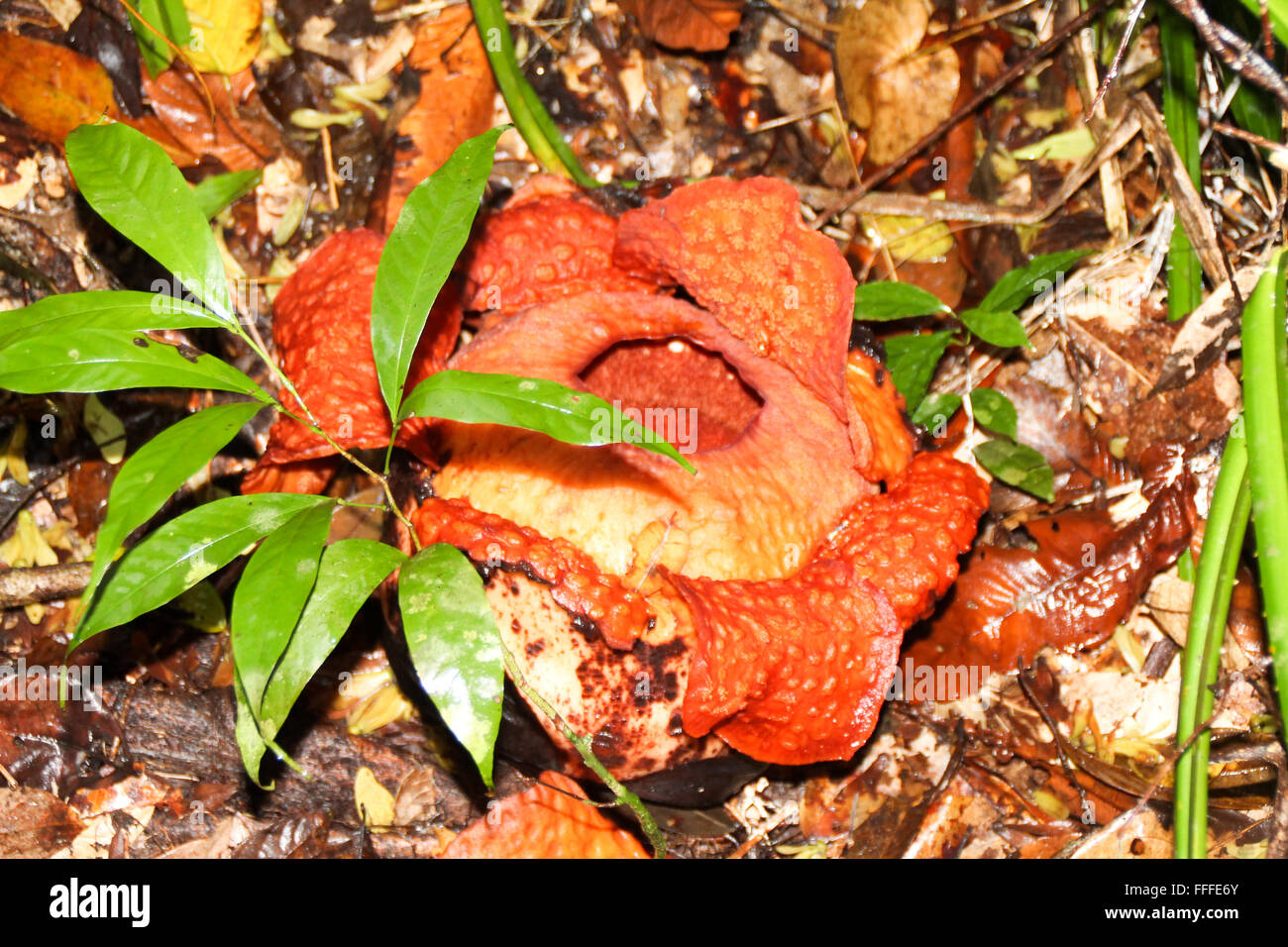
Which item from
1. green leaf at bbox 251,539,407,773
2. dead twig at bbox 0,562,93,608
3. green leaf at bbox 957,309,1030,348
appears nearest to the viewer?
green leaf at bbox 251,539,407,773

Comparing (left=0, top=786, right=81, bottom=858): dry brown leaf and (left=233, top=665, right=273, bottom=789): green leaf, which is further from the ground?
(left=233, top=665, right=273, bottom=789): green leaf

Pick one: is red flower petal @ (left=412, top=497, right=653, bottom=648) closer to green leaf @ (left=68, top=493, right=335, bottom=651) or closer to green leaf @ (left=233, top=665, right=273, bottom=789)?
green leaf @ (left=68, top=493, right=335, bottom=651)

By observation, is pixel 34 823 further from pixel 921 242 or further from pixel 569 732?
pixel 921 242

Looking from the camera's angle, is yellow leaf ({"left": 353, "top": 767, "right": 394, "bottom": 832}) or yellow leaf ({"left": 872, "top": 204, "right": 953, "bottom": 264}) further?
yellow leaf ({"left": 872, "top": 204, "right": 953, "bottom": 264})

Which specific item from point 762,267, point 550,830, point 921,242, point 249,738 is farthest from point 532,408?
point 921,242

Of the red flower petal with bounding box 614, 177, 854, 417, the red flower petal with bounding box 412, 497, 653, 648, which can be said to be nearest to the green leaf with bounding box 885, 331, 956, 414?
the red flower petal with bounding box 614, 177, 854, 417
